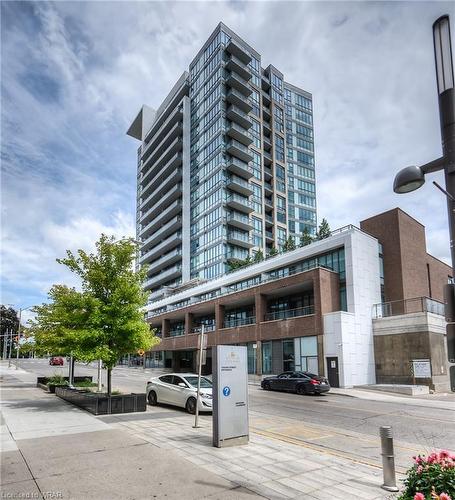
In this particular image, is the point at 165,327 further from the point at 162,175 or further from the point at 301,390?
the point at 301,390

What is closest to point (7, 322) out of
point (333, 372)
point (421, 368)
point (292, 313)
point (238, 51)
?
point (238, 51)

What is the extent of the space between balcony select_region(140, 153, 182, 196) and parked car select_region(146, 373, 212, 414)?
2801 inches

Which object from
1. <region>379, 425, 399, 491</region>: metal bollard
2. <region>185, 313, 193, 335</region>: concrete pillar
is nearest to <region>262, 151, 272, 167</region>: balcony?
<region>185, 313, 193, 335</region>: concrete pillar

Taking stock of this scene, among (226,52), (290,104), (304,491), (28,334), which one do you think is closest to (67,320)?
(28,334)

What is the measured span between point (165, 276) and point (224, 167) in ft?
79.8

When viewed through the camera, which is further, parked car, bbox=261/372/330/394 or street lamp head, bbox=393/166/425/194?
parked car, bbox=261/372/330/394

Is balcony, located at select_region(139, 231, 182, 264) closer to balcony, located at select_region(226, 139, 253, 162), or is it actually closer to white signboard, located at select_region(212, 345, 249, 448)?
balcony, located at select_region(226, 139, 253, 162)

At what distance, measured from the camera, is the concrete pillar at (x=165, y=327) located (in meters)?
64.4

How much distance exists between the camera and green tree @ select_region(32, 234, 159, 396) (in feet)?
51.8

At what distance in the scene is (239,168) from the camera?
7531 centimetres

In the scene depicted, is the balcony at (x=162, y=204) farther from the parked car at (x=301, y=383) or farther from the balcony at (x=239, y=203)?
the parked car at (x=301, y=383)

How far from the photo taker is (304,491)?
674 centimetres

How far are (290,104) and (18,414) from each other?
92822mm

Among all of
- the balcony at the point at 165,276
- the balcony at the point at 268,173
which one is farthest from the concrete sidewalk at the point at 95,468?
the balcony at the point at 268,173
